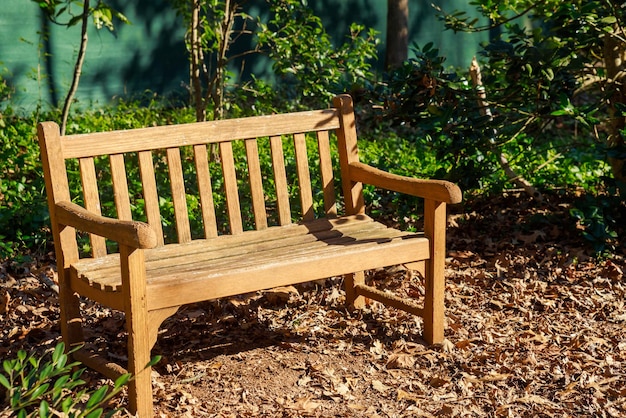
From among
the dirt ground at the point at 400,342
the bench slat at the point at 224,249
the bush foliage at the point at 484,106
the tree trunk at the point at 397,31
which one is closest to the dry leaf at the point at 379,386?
the dirt ground at the point at 400,342

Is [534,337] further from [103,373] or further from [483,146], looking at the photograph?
[103,373]

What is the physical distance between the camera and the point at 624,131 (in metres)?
5.61

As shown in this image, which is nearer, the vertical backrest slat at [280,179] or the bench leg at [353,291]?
the vertical backrest slat at [280,179]

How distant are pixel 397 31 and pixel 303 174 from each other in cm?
656

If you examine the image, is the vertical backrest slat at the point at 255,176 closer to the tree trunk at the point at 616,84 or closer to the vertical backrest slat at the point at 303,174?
the vertical backrest slat at the point at 303,174

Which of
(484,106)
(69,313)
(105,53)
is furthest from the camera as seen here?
(105,53)

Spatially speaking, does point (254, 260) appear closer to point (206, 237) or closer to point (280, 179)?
point (206, 237)

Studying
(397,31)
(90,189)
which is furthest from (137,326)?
(397,31)

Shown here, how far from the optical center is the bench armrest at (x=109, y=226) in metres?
3.24

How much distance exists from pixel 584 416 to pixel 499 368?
533 millimetres

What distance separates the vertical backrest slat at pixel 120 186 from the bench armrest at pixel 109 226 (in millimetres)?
278

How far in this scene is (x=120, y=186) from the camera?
3984 mm

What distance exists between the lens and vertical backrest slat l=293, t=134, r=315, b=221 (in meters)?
4.54

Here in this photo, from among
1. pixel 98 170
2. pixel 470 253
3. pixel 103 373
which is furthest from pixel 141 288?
pixel 98 170
